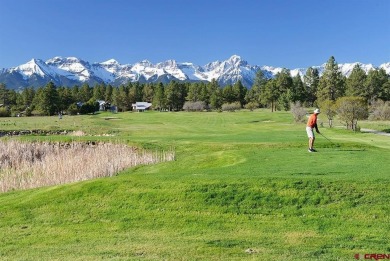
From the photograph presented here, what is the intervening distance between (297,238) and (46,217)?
7685 millimetres

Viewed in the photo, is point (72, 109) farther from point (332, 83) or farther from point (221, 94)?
point (332, 83)

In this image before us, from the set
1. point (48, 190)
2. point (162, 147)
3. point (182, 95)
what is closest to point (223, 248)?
point (48, 190)

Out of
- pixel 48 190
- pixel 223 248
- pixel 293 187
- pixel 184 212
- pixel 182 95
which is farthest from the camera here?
pixel 182 95

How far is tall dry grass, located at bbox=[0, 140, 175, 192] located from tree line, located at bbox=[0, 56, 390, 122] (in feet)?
207

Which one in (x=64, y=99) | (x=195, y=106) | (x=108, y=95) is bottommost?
(x=195, y=106)

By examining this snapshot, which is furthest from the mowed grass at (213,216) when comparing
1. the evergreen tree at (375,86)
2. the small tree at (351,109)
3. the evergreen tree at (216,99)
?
the evergreen tree at (216,99)

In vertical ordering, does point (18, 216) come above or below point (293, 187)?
below

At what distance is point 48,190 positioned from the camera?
15148mm

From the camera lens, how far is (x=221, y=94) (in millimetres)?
133875

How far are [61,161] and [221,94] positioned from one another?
110392 millimetres

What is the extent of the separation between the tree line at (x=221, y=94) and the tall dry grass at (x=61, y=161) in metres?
63.1

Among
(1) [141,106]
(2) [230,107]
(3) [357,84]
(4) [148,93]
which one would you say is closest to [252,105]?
(2) [230,107]

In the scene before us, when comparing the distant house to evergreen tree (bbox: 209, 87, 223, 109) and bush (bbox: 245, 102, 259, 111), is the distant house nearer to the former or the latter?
evergreen tree (bbox: 209, 87, 223, 109)

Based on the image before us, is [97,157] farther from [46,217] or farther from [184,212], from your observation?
[184,212]
